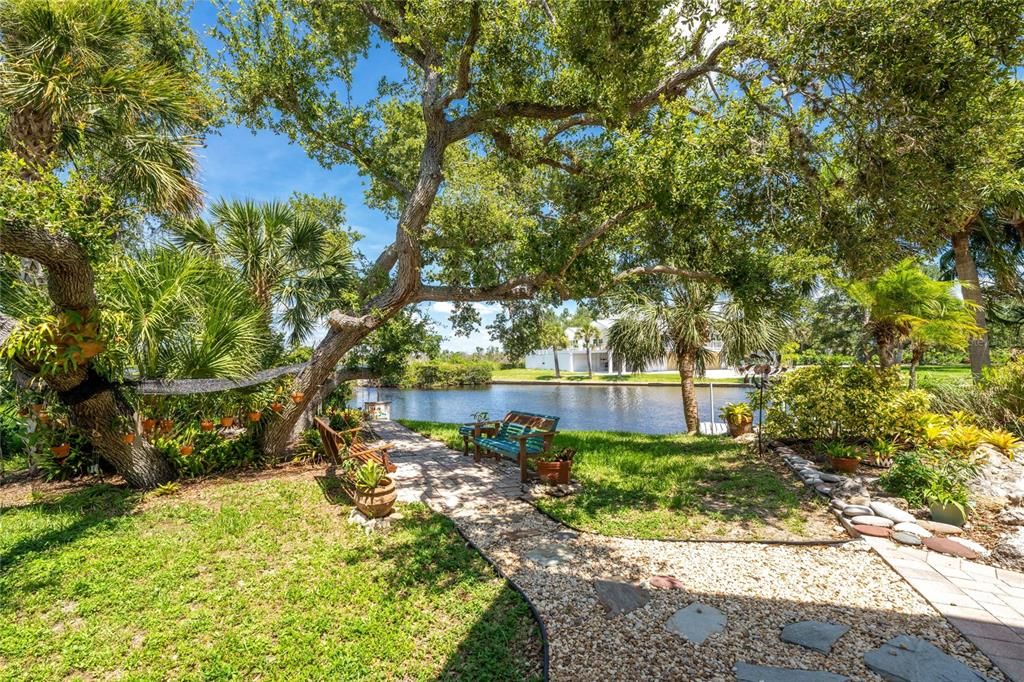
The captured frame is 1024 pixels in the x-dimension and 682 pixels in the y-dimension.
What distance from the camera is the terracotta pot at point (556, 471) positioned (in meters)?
6.20

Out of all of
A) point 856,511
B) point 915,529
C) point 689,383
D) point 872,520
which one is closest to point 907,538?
point 915,529

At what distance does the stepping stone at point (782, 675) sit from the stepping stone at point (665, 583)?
943 mm

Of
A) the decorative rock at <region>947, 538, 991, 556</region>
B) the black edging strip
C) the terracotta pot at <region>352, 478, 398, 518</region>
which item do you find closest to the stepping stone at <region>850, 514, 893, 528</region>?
the decorative rock at <region>947, 538, 991, 556</region>

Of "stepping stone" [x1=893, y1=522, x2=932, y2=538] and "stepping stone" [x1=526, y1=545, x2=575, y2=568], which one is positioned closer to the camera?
"stepping stone" [x1=526, y1=545, x2=575, y2=568]

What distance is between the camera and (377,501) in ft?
16.2

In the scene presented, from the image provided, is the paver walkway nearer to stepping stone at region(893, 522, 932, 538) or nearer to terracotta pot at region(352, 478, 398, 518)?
stepping stone at region(893, 522, 932, 538)

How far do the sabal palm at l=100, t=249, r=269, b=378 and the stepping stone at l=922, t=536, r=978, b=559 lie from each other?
26.1 ft

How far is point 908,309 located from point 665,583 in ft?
25.1

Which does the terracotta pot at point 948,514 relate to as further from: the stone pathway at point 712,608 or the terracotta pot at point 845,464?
the terracotta pot at point 845,464

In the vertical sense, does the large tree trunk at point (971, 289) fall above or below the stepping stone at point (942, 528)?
above

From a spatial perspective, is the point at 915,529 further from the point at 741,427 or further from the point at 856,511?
the point at 741,427

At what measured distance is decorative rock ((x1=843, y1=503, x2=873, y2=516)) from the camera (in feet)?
15.0

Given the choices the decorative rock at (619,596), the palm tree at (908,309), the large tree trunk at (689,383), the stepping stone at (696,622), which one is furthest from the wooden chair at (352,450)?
the large tree trunk at (689,383)

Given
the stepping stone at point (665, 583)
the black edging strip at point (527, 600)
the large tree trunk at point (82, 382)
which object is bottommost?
the stepping stone at point (665, 583)
